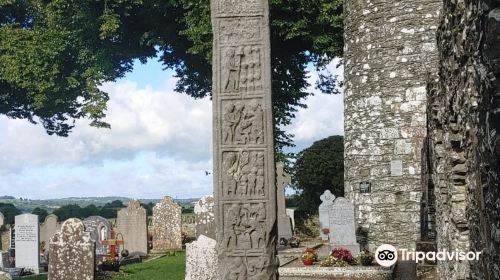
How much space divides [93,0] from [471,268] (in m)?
22.1

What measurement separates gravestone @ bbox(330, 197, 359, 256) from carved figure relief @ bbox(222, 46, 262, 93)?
816 centimetres

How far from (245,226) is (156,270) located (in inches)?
329

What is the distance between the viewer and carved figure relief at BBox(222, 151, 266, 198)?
578 centimetres

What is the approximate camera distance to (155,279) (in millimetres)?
12078

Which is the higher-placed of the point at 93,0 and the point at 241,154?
the point at 93,0

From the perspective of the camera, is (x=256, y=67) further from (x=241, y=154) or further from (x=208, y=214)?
(x=208, y=214)

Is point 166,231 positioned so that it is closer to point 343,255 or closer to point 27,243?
point 27,243

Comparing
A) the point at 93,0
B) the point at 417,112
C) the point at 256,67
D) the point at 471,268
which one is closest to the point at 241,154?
the point at 256,67

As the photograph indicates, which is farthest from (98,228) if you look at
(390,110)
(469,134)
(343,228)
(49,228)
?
(469,134)

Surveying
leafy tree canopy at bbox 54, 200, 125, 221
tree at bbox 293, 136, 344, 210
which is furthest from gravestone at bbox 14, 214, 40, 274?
leafy tree canopy at bbox 54, 200, 125, 221

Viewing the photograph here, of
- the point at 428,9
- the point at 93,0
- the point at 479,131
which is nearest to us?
the point at 479,131

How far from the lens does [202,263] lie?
8.45 m

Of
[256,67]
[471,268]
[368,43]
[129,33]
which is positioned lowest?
[471,268]

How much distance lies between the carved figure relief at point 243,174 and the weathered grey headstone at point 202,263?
2788 millimetres
